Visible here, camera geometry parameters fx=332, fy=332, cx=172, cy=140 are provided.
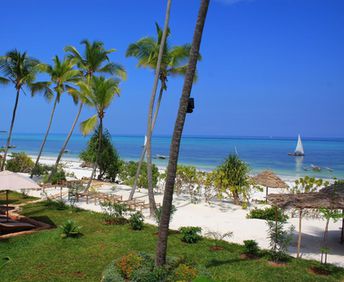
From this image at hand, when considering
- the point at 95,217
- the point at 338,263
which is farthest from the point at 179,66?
the point at 338,263

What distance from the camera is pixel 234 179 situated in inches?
626

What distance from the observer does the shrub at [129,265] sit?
21.4ft

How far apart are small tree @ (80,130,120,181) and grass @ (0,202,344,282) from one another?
10.5 m

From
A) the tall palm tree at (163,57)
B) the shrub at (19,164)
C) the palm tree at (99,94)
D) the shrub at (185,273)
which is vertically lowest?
the shrub at (19,164)

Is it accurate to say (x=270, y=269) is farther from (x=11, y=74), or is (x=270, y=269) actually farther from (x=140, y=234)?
(x=11, y=74)

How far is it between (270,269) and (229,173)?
8.39m

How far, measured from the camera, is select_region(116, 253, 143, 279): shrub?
652 cm

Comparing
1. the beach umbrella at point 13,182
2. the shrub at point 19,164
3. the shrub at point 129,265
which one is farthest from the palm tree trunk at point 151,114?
the shrub at point 19,164

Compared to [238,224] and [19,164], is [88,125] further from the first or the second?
[19,164]

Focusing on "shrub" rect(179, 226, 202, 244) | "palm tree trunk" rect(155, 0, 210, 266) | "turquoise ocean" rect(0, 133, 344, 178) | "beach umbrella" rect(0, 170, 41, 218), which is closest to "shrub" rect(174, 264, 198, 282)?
"palm tree trunk" rect(155, 0, 210, 266)

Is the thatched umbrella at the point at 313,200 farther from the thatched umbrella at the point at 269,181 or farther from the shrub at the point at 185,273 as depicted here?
the thatched umbrella at the point at 269,181

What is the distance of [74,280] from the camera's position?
269 inches

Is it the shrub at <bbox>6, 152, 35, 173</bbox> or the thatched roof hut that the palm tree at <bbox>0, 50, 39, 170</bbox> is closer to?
the shrub at <bbox>6, 152, 35, 173</bbox>

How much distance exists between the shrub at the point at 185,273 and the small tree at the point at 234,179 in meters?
9.39
